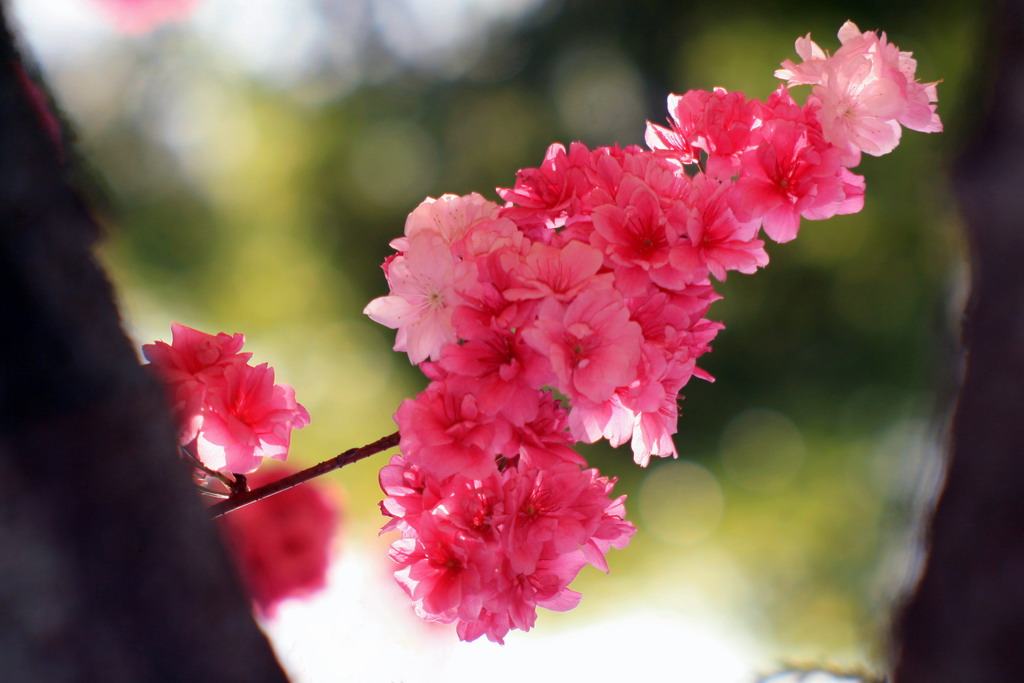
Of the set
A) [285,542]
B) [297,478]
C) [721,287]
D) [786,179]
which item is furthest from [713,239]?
[721,287]

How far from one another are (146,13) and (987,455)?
1474 mm

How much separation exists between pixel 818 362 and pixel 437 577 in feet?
4.50

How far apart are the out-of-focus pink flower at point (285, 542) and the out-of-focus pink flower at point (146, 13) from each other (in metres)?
0.90

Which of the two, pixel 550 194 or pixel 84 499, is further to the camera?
pixel 550 194

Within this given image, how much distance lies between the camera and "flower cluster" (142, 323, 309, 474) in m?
0.34

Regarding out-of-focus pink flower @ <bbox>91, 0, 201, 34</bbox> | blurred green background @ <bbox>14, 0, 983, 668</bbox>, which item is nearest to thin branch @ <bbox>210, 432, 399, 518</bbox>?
blurred green background @ <bbox>14, 0, 983, 668</bbox>

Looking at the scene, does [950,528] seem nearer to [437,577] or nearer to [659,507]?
[437,577]

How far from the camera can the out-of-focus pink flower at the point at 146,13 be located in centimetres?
136

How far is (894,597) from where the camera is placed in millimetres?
386

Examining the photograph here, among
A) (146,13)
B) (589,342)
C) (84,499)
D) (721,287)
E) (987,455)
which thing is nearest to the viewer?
(84,499)

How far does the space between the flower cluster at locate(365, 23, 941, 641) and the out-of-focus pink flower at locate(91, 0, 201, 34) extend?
130 centimetres

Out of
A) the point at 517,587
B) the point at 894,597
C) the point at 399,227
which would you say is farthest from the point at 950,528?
the point at 399,227

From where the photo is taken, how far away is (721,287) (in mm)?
1505

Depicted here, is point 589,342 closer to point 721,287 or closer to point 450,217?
point 450,217
